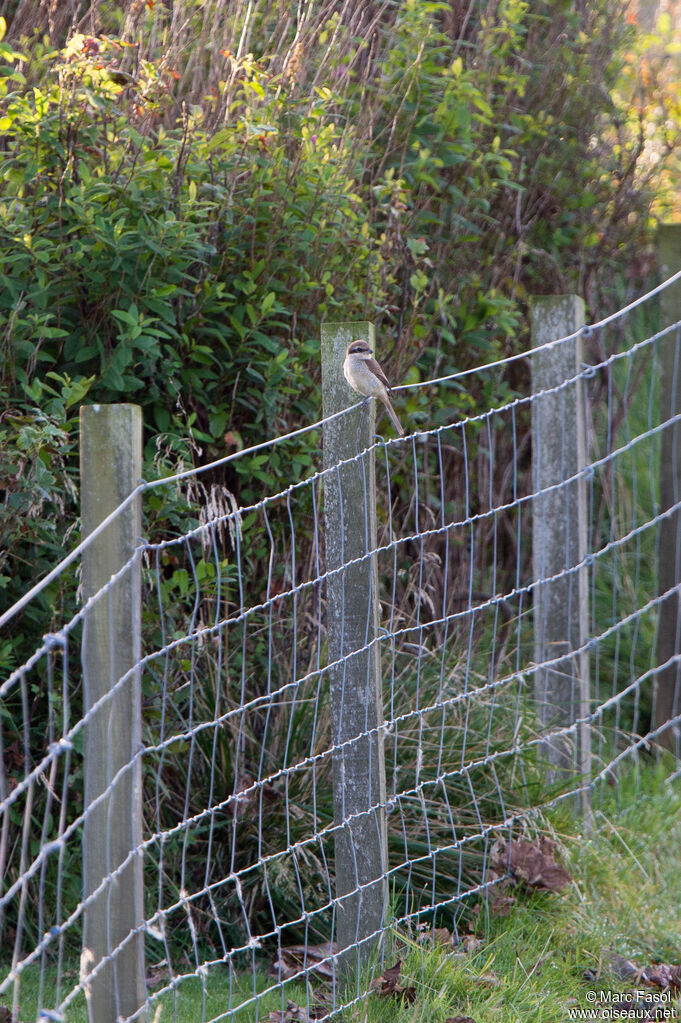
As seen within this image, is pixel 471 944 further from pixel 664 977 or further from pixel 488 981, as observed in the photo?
pixel 664 977

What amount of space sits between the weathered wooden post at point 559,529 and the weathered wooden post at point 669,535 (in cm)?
90

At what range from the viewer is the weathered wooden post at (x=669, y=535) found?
478 centimetres

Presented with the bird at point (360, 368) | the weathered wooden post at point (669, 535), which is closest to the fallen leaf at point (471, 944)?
the bird at point (360, 368)

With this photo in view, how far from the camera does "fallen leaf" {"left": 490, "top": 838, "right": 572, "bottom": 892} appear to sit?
3367 millimetres

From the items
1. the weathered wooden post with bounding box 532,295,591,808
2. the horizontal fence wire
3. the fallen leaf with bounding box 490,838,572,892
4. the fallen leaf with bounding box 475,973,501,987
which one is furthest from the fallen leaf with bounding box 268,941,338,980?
the weathered wooden post with bounding box 532,295,591,808

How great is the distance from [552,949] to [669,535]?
7.06 feet

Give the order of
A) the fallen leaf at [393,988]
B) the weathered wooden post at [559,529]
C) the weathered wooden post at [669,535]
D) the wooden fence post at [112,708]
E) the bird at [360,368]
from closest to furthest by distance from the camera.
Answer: the wooden fence post at [112,708], the fallen leaf at [393,988], the bird at [360,368], the weathered wooden post at [559,529], the weathered wooden post at [669,535]

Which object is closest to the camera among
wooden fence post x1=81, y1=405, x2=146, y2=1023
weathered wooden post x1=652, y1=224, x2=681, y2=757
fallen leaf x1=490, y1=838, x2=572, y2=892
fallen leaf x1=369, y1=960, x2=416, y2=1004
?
wooden fence post x1=81, y1=405, x2=146, y2=1023

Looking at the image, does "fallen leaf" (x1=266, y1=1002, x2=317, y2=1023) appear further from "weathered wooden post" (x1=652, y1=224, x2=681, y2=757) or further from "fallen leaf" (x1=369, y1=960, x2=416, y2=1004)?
"weathered wooden post" (x1=652, y1=224, x2=681, y2=757)

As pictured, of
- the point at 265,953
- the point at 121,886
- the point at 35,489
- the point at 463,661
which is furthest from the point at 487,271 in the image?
the point at 121,886

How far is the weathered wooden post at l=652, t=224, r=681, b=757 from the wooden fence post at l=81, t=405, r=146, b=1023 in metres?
3.00

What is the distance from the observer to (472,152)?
5047 millimetres

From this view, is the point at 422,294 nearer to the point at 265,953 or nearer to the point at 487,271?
the point at 487,271

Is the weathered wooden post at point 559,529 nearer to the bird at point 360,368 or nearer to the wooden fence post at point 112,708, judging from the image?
the bird at point 360,368
